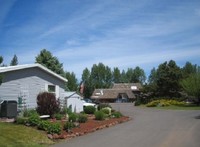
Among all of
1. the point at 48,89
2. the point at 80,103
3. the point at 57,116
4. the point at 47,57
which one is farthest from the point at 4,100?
the point at 47,57

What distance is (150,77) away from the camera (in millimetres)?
137125

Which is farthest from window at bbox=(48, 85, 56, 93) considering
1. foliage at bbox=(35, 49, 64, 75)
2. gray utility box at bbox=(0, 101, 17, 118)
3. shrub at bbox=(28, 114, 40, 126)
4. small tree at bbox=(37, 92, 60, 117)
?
foliage at bbox=(35, 49, 64, 75)

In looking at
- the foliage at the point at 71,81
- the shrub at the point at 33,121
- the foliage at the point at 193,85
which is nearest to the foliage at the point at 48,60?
the foliage at the point at 193,85

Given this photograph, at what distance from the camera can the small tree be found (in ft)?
80.2

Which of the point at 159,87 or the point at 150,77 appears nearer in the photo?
the point at 159,87

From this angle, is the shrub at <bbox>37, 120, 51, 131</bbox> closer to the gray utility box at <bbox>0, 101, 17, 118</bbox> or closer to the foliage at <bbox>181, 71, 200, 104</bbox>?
the gray utility box at <bbox>0, 101, 17, 118</bbox>

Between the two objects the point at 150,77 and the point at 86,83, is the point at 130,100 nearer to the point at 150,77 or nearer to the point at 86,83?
the point at 86,83

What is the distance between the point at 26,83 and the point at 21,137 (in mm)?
10763

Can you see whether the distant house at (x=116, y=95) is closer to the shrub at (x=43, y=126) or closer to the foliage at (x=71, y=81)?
the foliage at (x=71, y=81)

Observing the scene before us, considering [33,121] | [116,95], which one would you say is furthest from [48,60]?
→ [116,95]

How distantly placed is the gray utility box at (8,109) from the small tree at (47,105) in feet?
7.71

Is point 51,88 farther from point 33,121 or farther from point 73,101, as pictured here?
point 33,121

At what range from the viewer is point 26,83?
85.3 feet

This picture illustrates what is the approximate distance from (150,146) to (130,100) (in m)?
85.4
